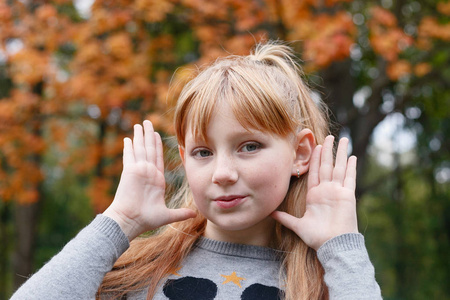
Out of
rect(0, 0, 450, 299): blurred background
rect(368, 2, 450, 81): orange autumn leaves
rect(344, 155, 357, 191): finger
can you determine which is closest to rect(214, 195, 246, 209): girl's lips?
rect(344, 155, 357, 191): finger

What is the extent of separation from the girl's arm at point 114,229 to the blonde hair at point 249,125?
15 centimetres

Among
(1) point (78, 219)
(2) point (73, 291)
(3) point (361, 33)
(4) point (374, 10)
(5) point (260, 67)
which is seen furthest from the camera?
(1) point (78, 219)

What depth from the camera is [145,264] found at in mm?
1874

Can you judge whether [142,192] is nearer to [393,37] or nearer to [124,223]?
[124,223]

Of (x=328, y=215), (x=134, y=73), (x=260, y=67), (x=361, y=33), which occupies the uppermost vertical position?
(x=260, y=67)

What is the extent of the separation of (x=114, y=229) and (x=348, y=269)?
808 millimetres

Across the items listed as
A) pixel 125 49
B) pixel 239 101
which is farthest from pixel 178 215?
pixel 125 49

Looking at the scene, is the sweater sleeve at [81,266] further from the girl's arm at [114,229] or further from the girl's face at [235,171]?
the girl's face at [235,171]

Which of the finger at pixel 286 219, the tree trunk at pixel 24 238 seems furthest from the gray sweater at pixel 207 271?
the tree trunk at pixel 24 238

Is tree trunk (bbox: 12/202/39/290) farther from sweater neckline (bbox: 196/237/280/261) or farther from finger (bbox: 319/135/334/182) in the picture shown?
finger (bbox: 319/135/334/182)

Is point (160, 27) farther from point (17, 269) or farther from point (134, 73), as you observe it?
point (17, 269)

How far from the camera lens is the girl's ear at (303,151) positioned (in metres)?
1.87

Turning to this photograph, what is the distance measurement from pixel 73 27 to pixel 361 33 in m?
4.19

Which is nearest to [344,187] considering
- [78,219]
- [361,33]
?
[361,33]
